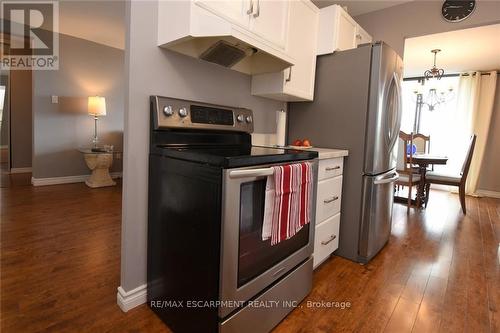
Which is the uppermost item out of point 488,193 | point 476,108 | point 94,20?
point 94,20

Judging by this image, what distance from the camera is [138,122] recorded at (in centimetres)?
141

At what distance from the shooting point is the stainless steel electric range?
43.1 inches

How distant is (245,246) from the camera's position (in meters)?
1.20

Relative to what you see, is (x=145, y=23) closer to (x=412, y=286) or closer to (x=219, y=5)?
(x=219, y=5)

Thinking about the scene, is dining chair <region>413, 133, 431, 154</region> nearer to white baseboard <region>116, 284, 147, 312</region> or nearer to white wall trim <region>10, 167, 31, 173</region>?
white baseboard <region>116, 284, 147, 312</region>

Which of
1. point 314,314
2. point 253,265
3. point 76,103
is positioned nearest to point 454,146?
point 314,314

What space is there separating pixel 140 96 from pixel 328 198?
1.38 metres

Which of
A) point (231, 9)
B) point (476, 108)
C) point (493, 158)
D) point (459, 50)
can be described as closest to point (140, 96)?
point (231, 9)

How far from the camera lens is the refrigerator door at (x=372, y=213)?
2.08 meters

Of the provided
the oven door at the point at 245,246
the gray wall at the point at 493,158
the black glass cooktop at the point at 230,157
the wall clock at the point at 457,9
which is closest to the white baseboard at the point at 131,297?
Result: the oven door at the point at 245,246

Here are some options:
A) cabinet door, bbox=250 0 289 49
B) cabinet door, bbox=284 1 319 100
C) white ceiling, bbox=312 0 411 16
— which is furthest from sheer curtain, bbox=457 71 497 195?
cabinet door, bbox=250 0 289 49

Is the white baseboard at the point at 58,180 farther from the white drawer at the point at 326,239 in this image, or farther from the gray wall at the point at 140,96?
the white drawer at the point at 326,239

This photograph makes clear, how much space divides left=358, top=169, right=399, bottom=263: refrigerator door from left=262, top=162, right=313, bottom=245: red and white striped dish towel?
0.81 metres

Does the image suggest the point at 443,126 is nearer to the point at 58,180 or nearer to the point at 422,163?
the point at 422,163
